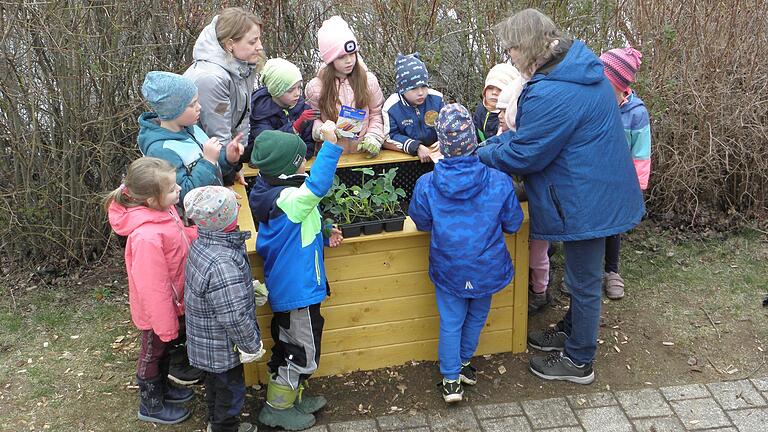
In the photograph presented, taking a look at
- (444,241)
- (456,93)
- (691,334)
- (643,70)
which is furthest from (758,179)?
(444,241)

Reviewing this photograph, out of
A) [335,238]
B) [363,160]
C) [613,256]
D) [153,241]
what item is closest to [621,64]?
[613,256]

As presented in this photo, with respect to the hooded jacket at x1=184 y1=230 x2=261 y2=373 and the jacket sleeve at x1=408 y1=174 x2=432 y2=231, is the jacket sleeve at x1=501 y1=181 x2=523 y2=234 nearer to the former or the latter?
the jacket sleeve at x1=408 y1=174 x2=432 y2=231

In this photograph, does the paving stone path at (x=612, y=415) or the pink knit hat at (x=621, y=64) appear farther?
the pink knit hat at (x=621, y=64)

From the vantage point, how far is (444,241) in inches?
157

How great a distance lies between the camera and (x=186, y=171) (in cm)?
406

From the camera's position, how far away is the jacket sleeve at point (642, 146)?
4.66 metres

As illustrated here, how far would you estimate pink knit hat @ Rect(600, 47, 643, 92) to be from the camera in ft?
14.5

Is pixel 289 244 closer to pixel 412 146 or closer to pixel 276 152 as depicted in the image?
pixel 276 152

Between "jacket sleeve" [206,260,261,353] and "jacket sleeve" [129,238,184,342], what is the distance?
36 cm

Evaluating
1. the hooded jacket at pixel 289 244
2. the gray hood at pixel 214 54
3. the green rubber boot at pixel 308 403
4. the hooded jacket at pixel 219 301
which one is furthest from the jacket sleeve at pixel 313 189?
the gray hood at pixel 214 54

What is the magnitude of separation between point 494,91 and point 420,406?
2022 millimetres

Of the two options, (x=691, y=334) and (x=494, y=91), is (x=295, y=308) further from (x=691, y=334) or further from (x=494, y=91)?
(x=691, y=334)

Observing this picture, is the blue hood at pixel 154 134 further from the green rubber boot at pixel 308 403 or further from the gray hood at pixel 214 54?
the green rubber boot at pixel 308 403

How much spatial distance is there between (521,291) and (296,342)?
1.37 m
